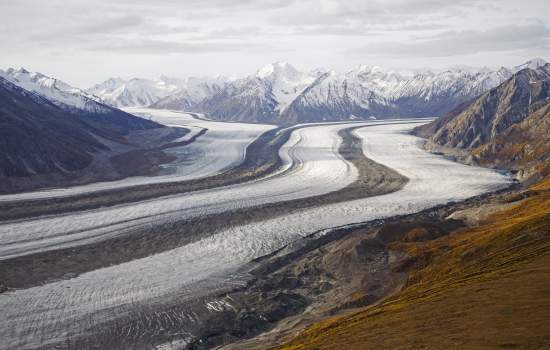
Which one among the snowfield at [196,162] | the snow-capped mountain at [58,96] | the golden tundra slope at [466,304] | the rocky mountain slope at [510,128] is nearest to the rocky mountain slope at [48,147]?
the snowfield at [196,162]

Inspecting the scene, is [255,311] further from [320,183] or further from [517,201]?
[320,183]

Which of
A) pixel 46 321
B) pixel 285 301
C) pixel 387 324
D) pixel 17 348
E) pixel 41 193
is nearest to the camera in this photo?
pixel 387 324

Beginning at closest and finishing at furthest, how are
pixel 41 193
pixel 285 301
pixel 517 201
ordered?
pixel 285 301 → pixel 517 201 → pixel 41 193

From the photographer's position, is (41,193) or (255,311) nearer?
(255,311)

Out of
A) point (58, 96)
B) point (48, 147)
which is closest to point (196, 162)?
point (48, 147)

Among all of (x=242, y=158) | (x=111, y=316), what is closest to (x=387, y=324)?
(x=111, y=316)

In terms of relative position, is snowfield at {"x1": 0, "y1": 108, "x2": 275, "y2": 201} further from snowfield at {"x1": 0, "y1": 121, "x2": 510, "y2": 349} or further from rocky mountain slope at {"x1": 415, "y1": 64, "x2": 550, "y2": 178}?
rocky mountain slope at {"x1": 415, "y1": 64, "x2": 550, "y2": 178}
